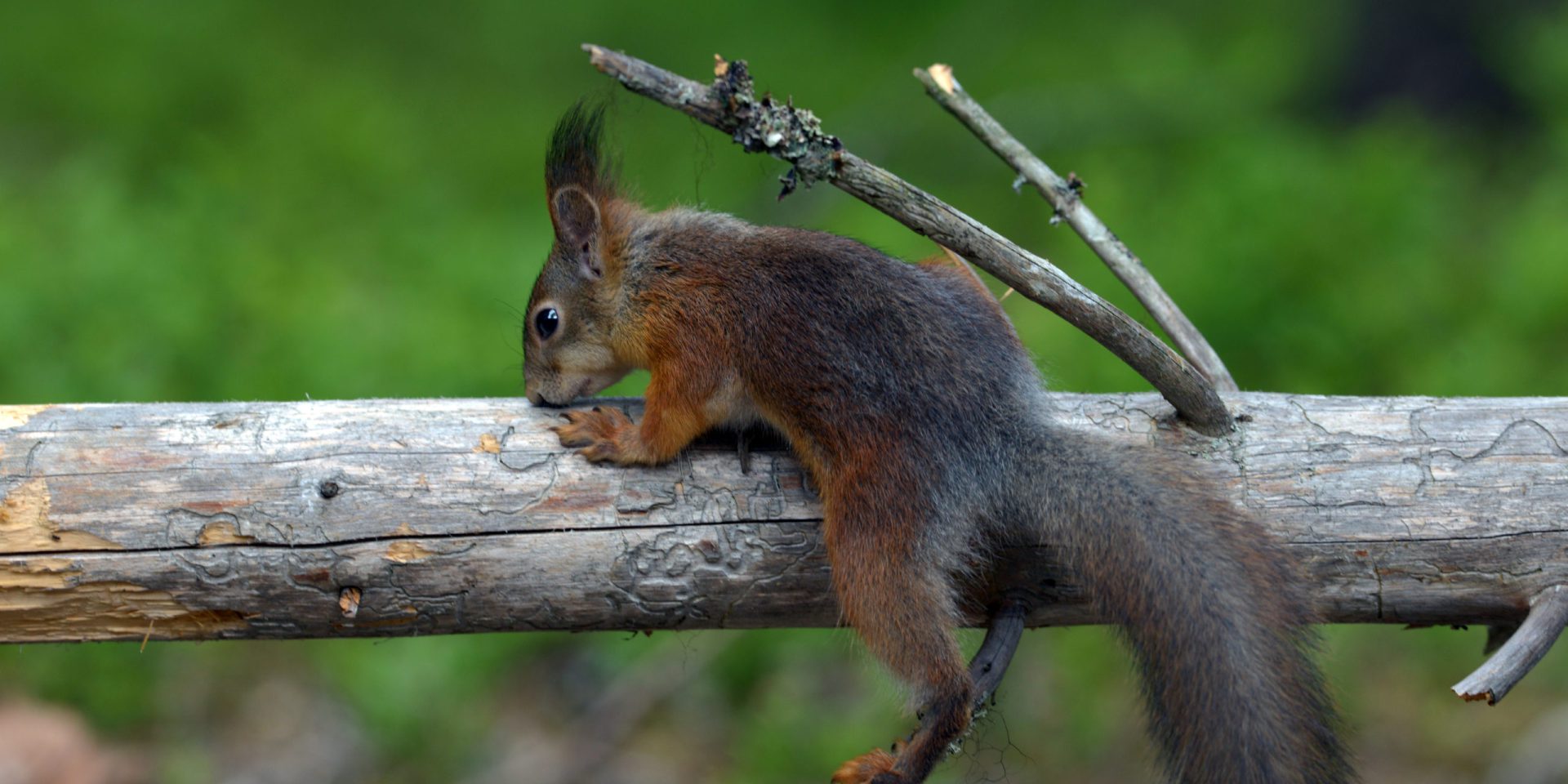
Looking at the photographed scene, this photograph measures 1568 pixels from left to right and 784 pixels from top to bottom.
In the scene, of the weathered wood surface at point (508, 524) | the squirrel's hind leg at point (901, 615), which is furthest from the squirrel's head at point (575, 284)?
the squirrel's hind leg at point (901, 615)

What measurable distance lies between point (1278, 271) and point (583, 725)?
376cm

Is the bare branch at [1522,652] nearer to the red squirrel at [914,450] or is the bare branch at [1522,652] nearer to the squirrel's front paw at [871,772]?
the red squirrel at [914,450]

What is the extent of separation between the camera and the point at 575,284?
141 inches

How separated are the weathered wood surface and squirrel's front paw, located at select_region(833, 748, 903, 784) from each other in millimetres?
381

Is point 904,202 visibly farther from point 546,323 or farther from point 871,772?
point 546,323

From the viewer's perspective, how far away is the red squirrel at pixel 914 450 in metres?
2.58

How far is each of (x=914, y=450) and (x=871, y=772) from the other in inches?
29.0

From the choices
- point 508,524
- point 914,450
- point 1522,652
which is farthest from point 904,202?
point 1522,652

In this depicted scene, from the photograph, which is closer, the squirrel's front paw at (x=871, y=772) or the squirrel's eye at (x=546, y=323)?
the squirrel's front paw at (x=871, y=772)

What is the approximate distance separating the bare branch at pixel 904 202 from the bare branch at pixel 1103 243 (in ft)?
0.97

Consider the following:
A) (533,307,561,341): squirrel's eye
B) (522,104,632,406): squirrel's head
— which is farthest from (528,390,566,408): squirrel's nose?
(533,307,561,341): squirrel's eye

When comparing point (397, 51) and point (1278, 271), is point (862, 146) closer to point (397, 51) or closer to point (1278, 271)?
point (1278, 271)

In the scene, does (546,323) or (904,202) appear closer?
(904,202)

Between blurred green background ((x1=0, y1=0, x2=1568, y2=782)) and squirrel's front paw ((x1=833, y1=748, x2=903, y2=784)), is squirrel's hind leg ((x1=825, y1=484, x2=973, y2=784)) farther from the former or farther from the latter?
blurred green background ((x1=0, y1=0, x2=1568, y2=782))
